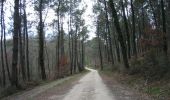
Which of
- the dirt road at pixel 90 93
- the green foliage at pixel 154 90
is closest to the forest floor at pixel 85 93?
the dirt road at pixel 90 93

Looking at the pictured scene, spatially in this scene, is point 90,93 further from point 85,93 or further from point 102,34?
point 102,34

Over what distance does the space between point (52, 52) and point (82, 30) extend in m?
33.9

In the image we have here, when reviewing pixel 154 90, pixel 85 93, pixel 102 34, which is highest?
pixel 102 34

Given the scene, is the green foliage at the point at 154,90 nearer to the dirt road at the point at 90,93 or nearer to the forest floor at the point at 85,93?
the forest floor at the point at 85,93

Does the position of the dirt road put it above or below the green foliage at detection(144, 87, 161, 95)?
below

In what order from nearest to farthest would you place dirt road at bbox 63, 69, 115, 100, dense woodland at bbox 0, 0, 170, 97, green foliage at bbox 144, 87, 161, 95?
dirt road at bbox 63, 69, 115, 100 < green foliage at bbox 144, 87, 161, 95 < dense woodland at bbox 0, 0, 170, 97

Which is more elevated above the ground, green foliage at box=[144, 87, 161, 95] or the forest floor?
green foliage at box=[144, 87, 161, 95]

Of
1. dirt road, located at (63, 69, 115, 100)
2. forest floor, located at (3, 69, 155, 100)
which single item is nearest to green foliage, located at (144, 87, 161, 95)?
forest floor, located at (3, 69, 155, 100)

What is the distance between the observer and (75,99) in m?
14.0

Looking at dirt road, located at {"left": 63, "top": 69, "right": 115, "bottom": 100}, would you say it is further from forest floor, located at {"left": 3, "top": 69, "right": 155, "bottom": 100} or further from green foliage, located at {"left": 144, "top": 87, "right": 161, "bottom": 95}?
green foliage, located at {"left": 144, "top": 87, "right": 161, "bottom": 95}

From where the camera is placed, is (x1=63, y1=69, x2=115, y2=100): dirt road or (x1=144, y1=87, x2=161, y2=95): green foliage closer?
(x1=63, y1=69, x2=115, y2=100): dirt road

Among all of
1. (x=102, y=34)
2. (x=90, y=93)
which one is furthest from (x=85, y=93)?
(x=102, y=34)

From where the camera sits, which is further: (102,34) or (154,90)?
(102,34)

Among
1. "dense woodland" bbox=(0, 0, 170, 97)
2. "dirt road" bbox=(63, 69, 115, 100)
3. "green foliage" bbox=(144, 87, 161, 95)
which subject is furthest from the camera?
"dense woodland" bbox=(0, 0, 170, 97)
